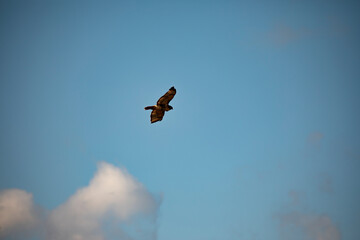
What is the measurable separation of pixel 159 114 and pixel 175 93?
4494 millimetres

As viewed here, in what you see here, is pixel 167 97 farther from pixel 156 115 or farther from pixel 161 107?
pixel 156 115

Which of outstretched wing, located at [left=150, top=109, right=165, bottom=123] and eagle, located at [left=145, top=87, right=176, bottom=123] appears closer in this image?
eagle, located at [left=145, top=87, right=176, bottom=123]

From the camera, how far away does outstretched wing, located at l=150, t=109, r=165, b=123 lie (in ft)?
132

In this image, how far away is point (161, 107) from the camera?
39.5m

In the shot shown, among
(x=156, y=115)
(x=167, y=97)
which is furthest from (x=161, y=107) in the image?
(x=167, y=97)

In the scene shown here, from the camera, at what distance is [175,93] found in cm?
3791

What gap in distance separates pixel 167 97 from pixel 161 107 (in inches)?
79.4

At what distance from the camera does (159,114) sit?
4069 cm

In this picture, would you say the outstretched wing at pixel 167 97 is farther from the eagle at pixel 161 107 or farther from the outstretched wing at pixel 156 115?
the outstretched wing at pixel 156 115

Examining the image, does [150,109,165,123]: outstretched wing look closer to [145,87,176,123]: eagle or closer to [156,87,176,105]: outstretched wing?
[145,87,176,123]: eagle

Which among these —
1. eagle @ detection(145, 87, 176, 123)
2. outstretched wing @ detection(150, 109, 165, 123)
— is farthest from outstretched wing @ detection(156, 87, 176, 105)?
outstretched wing @ detection(150, 109, 165, 123)

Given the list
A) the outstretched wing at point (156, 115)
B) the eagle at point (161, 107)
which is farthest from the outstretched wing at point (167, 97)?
the outstretched wing at point (156, 115)

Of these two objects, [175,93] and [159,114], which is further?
[159,114]

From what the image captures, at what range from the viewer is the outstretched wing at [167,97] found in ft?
123
